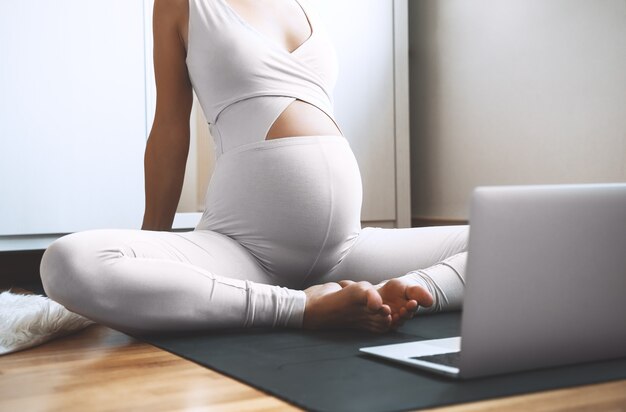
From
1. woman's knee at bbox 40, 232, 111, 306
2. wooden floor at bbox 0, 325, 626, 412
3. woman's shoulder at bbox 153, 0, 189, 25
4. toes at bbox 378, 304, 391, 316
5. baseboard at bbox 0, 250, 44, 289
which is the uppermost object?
Result: woman's shoulder at bbox 153, 0, 189, 25

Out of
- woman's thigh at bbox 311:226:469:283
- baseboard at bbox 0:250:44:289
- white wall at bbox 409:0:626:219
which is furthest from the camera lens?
baseboard at bbox 0:250:44:289

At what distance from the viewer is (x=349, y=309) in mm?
1222

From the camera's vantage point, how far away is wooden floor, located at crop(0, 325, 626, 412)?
0.83m

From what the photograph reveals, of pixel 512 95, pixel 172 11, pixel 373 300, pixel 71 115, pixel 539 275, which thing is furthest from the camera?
pixel 512 95

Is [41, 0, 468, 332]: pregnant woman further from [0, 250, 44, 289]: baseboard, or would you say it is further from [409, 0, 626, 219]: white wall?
[0, 250, 44, 289]: baseboard

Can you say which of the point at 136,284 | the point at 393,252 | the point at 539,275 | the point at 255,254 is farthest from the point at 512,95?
the point at 539,275

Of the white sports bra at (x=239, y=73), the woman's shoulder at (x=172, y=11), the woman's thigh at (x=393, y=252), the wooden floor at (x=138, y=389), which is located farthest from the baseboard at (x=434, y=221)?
the wooden floor at (x=138, y=389)

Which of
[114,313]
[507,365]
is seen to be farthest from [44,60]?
[507,365]

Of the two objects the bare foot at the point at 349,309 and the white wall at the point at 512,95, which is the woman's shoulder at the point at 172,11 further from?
the white wall at the point at 512,95

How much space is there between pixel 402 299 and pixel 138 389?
17.8 inches

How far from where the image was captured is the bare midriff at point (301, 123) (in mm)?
1384

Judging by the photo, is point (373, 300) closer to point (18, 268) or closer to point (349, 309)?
point (349, 309)

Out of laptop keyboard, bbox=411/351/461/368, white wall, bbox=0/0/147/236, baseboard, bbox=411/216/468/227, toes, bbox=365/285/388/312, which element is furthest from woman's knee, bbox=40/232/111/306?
baseboard, bbox=411/216/468/227

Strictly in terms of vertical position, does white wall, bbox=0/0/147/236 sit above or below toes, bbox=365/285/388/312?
above
